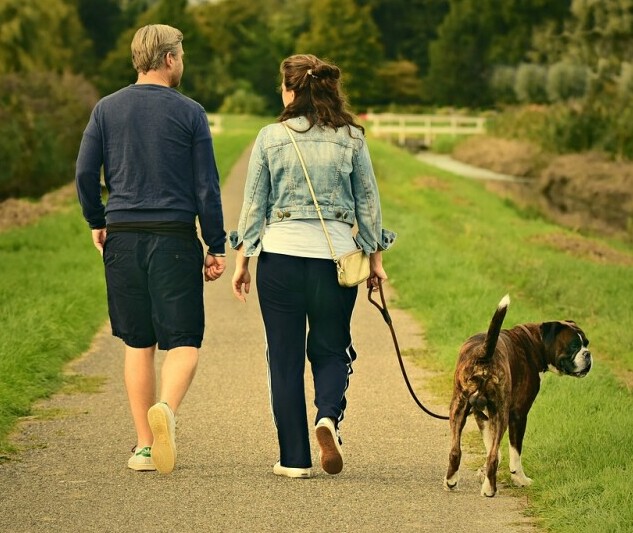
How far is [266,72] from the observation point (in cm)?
9775

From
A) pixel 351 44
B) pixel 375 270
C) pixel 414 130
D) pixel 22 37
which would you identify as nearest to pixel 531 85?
pixel 351 44

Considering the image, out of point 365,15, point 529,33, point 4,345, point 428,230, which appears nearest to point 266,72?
point 365,15

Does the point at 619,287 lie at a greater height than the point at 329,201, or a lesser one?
lesser

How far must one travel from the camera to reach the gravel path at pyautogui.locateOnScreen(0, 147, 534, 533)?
5.38 metres

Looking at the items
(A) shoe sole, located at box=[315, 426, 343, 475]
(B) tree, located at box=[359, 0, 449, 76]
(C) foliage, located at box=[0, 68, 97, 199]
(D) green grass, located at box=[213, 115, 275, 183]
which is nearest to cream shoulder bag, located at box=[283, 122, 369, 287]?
(A) shoe sole, located at box=[315, 426, 343, 475]

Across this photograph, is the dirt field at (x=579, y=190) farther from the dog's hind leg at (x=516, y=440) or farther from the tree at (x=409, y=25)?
the tree at (x=409, y=25)

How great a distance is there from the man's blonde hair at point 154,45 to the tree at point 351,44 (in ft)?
287

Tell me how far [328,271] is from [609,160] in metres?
29.0

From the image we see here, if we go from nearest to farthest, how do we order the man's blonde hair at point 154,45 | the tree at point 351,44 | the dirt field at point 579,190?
the man's blonde hair at point 154,45 → the dirt field at point 579,190 → the tree at point 351,44

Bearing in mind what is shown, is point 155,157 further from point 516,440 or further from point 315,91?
point 516,440

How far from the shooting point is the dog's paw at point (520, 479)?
5943 millimetres

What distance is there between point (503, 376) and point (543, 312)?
6673 mm

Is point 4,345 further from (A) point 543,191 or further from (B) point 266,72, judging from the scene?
(B) point 266,72

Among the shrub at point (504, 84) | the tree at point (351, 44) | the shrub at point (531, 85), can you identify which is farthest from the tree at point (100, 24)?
the shrub at point (531, 85)
